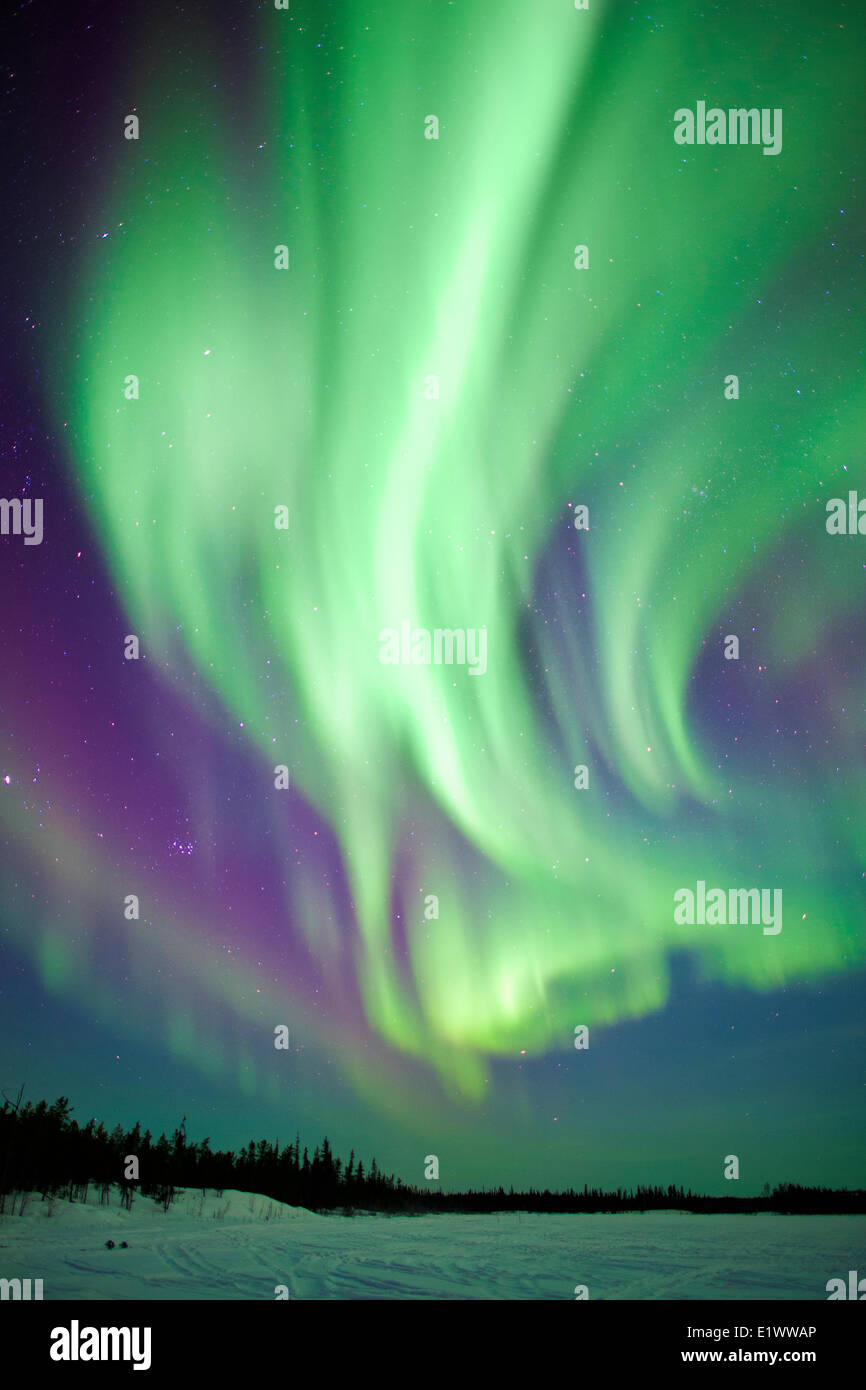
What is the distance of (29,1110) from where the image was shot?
1825 cm

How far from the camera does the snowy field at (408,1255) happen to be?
36.5 ft

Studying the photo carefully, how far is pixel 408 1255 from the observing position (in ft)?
46.0

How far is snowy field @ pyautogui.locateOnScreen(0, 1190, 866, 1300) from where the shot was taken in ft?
36.5
